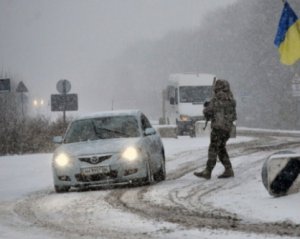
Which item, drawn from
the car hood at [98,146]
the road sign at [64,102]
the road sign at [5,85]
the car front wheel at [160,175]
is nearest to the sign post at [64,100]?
the road sign at [64,102]

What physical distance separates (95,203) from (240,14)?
83628 mm

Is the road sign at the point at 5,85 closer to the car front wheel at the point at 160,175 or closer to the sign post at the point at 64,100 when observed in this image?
the sign post at the point at 64,100

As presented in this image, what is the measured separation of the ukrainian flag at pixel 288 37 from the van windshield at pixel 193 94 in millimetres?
21456

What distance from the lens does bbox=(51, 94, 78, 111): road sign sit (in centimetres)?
2519

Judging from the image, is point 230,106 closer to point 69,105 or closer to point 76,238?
point 76,238

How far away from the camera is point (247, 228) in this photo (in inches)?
316

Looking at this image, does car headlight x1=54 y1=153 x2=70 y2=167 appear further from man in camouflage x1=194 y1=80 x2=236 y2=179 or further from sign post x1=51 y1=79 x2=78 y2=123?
sign post x1=51 y1=79 x2=78 y2=123

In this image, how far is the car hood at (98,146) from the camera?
1337 cm

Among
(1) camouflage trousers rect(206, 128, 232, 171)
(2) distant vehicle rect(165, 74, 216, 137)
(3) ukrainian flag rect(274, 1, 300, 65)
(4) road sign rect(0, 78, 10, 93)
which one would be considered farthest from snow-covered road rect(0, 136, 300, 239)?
(2) distant vehicle rect(165, 74, 216, 137)

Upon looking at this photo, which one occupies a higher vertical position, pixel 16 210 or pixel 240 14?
pixel 240 14

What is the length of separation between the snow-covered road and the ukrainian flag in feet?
7.35

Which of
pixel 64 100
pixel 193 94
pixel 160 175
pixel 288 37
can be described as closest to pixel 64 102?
pixel 64 100

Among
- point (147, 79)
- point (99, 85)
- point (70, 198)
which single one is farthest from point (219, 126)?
point (99, 85)

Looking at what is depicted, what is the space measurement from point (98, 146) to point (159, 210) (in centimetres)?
385
